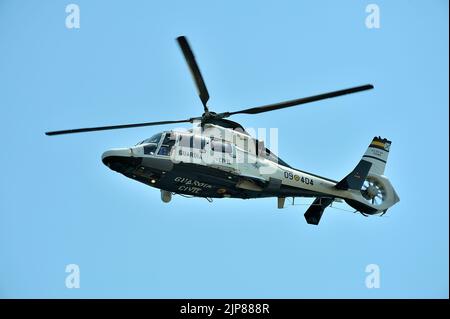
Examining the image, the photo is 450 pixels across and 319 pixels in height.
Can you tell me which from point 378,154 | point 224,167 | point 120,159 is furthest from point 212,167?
point 378,154

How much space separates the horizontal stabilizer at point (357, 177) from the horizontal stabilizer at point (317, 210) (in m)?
0.78

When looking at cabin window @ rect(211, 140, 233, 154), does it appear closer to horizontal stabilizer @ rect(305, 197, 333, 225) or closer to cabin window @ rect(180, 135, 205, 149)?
cabin window @ rect(180, 135, 205, 149)

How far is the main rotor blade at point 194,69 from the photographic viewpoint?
73.3 ft

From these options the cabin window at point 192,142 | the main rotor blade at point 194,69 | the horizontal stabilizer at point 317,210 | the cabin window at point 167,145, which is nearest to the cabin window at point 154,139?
the cabin window at point 167,145

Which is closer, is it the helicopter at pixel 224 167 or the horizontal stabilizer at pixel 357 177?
the helicopter at pixel 224 167

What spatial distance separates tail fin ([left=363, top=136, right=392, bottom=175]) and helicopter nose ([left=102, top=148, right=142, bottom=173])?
8.56 meters

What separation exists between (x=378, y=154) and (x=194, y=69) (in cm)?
808

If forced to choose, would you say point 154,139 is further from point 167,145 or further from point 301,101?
point 301,101

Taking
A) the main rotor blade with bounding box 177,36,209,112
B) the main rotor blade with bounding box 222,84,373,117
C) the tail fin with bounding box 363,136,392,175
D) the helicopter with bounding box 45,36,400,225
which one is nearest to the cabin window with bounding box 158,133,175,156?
the helicopter with bounding box 45,36,400,225

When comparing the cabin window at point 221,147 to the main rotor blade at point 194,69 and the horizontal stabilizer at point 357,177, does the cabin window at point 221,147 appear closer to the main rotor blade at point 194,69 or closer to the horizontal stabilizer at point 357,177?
the main rotor blade at point 194,69

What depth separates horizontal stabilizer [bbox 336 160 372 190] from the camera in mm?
26406
